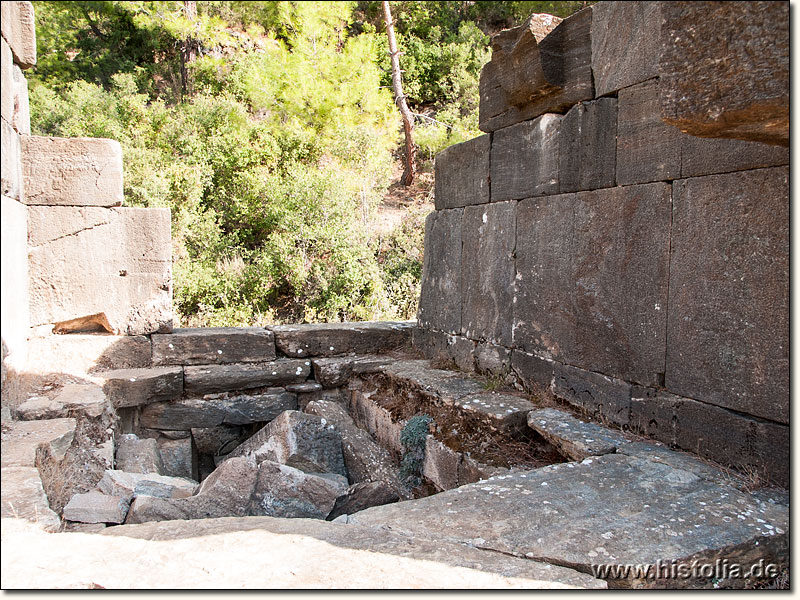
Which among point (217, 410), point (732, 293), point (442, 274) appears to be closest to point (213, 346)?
point (217, 410)

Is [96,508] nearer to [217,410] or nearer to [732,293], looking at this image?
[217,410]

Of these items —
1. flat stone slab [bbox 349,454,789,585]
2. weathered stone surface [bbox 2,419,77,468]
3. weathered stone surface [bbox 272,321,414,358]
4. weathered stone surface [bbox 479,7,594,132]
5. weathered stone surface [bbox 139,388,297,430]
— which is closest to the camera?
flat stone slab [bbox 349,454,789,585]

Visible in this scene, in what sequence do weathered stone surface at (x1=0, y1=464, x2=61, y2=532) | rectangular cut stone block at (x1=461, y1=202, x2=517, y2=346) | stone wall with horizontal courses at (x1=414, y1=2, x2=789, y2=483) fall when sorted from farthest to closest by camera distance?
1. rectangular cut stone block at (x1=461, y1=202, x2=517, y2=346)
2. weathered stone surface at (x1=0, y1=464, x2=61, y2=532)
3. stone wall with horizontal courses at (x1=414, y1=2, x2=789, y2=483)

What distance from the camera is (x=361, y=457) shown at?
4812mm

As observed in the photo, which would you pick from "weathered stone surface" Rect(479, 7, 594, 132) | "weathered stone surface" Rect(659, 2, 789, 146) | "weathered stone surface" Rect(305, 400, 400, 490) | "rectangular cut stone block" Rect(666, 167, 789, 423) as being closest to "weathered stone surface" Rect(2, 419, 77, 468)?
"weathered stone surface" Rect(305, 400, 400, 490)

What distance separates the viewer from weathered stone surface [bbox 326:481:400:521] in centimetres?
364

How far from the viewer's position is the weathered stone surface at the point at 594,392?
13.1 ft

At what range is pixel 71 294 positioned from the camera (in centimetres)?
564

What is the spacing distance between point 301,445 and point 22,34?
12.4 ft

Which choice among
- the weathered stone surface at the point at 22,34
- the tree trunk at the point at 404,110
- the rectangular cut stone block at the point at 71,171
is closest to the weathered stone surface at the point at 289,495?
the rectangular cut stone block at the point at 71,171

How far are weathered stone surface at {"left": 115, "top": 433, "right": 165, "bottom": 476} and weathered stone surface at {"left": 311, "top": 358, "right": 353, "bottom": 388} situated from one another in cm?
177

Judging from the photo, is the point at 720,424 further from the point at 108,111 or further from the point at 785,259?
the point at 108,111

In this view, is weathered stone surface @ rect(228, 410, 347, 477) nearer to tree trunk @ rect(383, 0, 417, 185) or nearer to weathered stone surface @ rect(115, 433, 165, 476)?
weathered stone surface @ rect(115, 433, 165, 476)

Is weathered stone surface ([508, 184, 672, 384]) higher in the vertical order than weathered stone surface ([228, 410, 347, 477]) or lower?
higher
